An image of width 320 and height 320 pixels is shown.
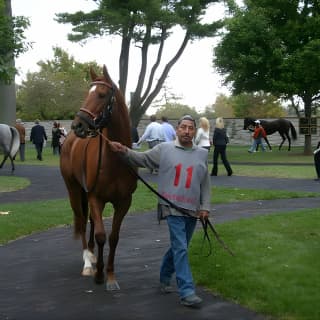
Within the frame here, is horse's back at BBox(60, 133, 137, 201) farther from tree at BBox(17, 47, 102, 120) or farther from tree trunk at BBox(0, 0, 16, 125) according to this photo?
tree at BBox(17, 47, 102, 120)

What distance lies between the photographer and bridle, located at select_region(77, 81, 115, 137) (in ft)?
18.8

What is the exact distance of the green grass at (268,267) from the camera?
17.7 ft

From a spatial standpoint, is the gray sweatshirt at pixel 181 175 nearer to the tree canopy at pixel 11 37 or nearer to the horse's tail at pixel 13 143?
the tree canopy at pixel 11 37

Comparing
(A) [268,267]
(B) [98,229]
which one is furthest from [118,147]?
(A) [268,267]

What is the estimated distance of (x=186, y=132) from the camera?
18.4 feet

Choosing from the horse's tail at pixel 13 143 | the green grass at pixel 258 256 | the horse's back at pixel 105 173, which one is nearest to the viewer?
the green grass at pixel 258 256

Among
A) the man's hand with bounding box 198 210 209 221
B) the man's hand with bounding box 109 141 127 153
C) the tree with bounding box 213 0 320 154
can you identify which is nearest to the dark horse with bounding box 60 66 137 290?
the man's hand with bounding box 109 141 127 153

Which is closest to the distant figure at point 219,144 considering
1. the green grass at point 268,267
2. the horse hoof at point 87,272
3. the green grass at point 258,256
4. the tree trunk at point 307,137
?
the green grass at point 258,256

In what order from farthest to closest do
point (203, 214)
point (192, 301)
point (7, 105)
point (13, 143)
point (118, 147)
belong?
point (7, 105) < point (13, 143) < point (118, 147) < point (203, 214) < point (192, 301)

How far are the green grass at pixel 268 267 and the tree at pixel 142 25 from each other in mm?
24123

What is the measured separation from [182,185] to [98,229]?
110 centimetres

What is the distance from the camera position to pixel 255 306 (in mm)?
5309

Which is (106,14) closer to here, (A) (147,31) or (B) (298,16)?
(A) (147,31)

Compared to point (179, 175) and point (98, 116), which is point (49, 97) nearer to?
point (98, 116)
